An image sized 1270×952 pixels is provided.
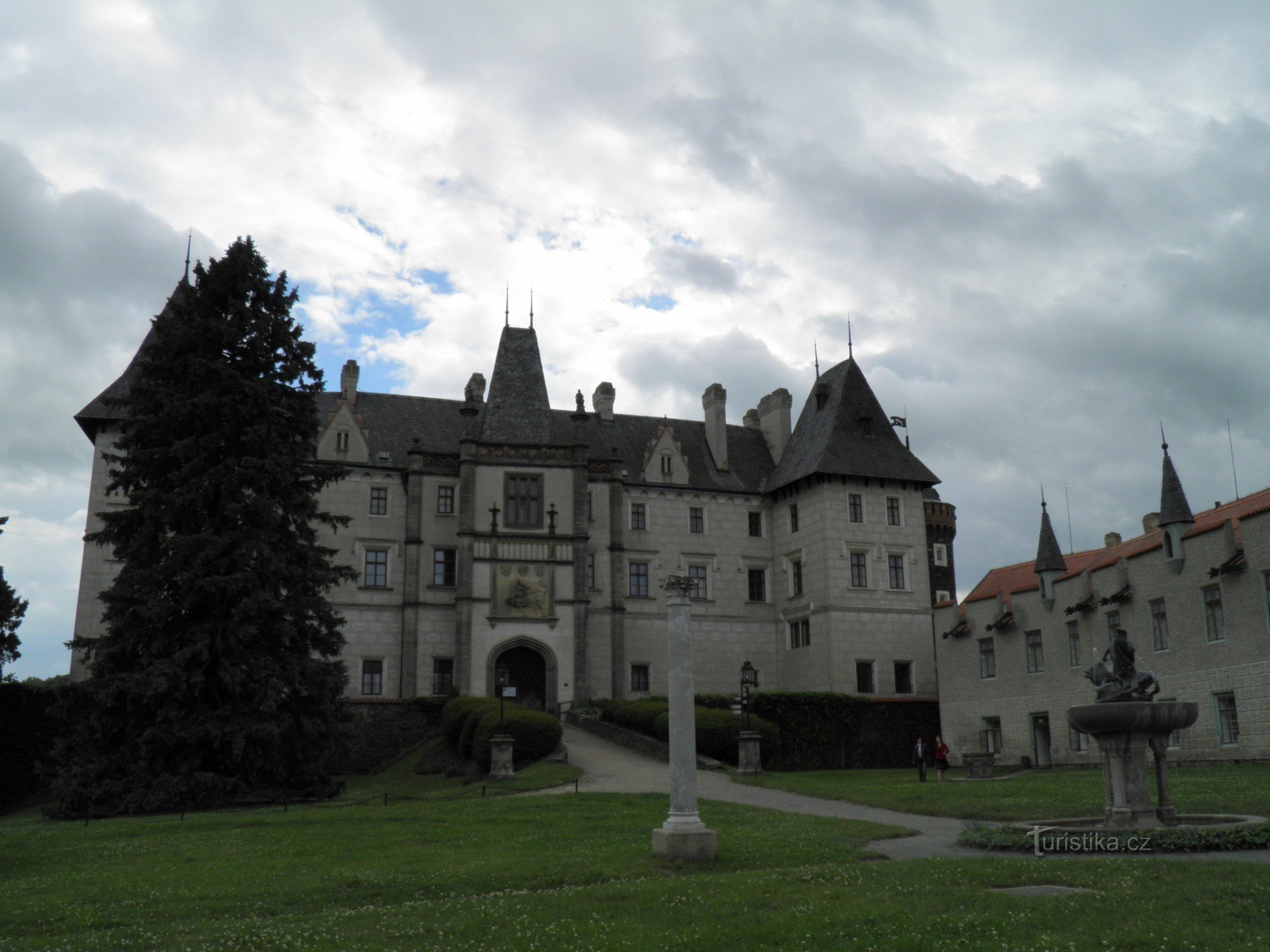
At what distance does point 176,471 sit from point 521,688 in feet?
69.1

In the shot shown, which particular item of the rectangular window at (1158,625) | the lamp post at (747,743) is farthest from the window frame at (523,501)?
the rectangular window at (1158,625)

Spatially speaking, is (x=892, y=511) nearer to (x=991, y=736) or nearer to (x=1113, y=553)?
(x=991, y=736)

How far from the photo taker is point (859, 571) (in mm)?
50312

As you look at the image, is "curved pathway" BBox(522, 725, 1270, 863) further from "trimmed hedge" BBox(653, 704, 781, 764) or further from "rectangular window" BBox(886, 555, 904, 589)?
"rectangular window" BBox(886, 555, 904, 589)

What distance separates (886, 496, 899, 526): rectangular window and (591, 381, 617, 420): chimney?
1467 cm

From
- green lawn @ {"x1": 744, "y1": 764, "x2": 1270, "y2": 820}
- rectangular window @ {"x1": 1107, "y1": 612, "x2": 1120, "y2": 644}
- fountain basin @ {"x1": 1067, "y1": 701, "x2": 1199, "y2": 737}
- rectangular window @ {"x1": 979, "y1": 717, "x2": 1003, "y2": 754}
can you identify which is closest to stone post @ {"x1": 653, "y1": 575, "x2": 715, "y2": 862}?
fountain basin @ {"x1": 1067, "y1": 701, "x2": 1199, "y2": 737}

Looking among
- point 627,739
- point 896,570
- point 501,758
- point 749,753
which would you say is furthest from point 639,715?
point 896,570

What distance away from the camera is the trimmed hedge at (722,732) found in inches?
1410

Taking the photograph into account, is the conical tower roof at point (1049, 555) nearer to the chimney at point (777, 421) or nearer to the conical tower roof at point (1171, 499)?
the conical tower roof at point (1171, 499)

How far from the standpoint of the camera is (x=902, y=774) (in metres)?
37.5

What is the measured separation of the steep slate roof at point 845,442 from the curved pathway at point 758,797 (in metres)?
17.7

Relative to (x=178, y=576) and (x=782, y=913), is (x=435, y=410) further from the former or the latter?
(x=782, y=913)

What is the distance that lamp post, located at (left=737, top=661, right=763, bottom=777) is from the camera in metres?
34.0

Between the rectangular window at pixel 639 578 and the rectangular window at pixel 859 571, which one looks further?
the rectangular window at pixel 639 578
